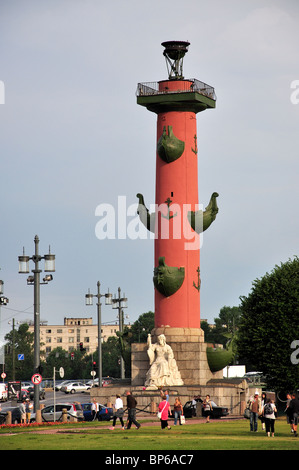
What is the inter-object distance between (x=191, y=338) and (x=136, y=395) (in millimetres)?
6374

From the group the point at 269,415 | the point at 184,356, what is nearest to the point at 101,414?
the point at 184,356

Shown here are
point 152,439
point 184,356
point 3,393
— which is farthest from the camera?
point 3,393

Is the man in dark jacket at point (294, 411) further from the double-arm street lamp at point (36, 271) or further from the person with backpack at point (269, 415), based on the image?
the double-arm street lamp at point (36, 271)

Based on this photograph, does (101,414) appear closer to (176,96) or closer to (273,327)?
(273,327)

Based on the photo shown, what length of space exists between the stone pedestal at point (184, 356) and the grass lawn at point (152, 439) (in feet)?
49.0

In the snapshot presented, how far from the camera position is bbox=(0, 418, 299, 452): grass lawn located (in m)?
34.3

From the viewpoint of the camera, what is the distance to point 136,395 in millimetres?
59500

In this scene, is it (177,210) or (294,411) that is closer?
(294,411)

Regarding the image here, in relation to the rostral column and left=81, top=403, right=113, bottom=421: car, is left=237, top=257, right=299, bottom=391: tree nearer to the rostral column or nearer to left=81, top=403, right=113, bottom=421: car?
the rostral column

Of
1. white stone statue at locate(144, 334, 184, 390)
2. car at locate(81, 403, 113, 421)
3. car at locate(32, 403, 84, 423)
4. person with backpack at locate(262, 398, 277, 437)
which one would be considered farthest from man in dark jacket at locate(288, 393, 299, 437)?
white stone statue at locate(144, 334, 184, 390)

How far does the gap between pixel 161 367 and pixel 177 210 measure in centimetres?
1058

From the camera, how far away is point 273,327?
6328 centimetres
